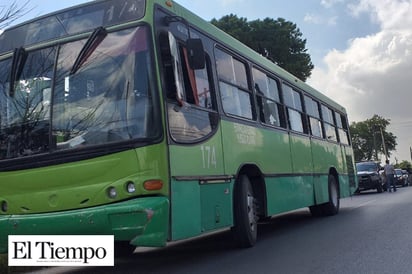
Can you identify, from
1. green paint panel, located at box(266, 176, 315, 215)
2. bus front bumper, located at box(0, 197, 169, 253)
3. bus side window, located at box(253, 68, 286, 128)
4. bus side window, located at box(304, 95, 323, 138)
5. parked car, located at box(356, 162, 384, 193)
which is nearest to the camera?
bus front bumper, located at box(0, 197, 169, 253)

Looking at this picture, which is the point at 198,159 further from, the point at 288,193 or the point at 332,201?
Result: the point at 332,201

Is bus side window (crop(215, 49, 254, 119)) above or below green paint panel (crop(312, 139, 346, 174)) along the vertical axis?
above

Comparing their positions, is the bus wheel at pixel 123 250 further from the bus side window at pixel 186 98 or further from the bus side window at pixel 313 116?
the bus side window at pixel 313 116

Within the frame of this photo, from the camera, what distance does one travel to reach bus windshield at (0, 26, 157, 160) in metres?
5.57

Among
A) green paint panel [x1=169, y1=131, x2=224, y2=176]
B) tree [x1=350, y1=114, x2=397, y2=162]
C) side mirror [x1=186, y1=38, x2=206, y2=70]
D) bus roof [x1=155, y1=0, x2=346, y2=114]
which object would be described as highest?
tree [x1=350, y1=114, x2=397, y2=162]

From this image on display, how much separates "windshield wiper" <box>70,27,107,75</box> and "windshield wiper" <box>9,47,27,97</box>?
0.82 metres

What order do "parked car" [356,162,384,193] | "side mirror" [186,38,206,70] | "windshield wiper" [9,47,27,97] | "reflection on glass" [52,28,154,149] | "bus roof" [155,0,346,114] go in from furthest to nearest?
"parked car" [356,162,384,193] → "bus roof" [155,0,346,114] → "windshield wiper" [9,47,27,97] → "side mirror" [186,38,206,70] → "reflection on glass" [52,28,154,149]

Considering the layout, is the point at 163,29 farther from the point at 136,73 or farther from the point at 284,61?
the point at 284,61

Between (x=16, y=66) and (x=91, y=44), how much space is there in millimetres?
1093

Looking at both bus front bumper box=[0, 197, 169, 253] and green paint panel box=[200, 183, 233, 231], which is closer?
bus front bumper box=[0, 197, 169, 253]

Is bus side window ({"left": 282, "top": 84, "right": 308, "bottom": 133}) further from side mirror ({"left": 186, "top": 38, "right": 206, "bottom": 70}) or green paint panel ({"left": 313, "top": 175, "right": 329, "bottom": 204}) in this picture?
side mirror ({"left": 186, "top": 38, "right": 206, "bottom": 70})

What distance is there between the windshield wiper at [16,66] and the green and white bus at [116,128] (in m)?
0.01

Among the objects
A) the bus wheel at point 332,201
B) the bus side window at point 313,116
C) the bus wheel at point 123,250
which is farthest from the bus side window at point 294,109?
the bus wheel at point 123,250

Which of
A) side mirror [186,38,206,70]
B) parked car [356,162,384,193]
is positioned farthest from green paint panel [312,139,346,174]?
parked car [356,162,384,193]
